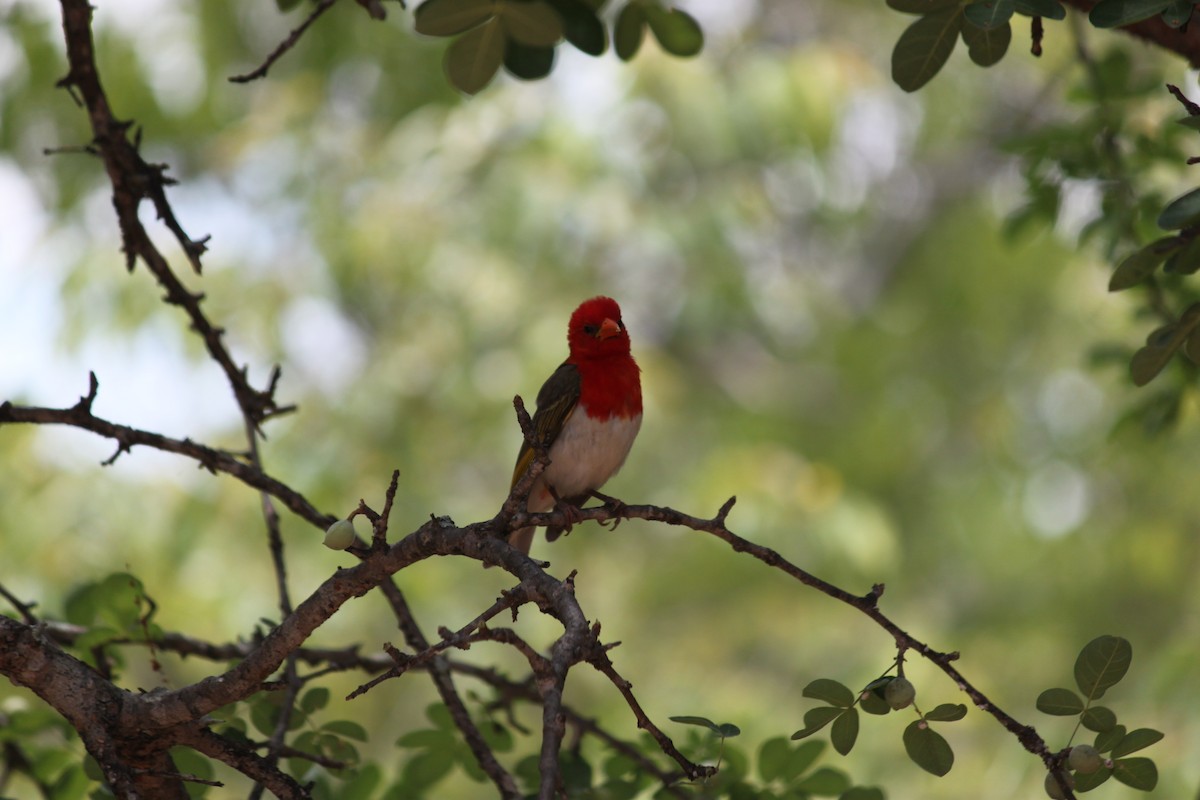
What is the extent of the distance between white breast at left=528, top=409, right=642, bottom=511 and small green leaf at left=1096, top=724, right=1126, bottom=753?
208 centimetres

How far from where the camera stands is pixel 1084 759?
1911 mm

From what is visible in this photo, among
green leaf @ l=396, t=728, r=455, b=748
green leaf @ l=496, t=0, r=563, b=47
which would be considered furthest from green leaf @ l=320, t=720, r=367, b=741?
green leaf @ l=496, t=0, r=563, b=47

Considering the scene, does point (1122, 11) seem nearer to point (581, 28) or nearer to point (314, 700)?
point (581, 28)

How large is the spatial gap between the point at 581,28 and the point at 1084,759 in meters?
1.87

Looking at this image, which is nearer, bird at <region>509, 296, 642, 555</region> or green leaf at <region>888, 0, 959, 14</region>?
green leaf at <region>888, 0, 959, 14</region>

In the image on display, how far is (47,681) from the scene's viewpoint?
2062mm

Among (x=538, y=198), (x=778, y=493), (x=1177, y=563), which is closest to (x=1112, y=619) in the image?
(x=1177, y=563)

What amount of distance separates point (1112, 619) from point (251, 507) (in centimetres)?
650

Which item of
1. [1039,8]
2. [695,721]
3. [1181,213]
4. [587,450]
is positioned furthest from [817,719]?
[587,450]

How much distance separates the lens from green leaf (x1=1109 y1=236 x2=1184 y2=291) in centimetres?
215

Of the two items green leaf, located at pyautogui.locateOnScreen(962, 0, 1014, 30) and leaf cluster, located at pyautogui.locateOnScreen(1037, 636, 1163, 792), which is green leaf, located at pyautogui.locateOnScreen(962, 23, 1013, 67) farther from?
leaf cluster, located at pyautogui.locateOnScreen(1037, 636, 1163, 792)

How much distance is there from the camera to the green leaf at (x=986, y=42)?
2.38m

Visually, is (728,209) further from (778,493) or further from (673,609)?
(673,609)

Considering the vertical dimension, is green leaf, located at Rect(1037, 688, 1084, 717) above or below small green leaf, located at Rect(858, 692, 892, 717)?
above
